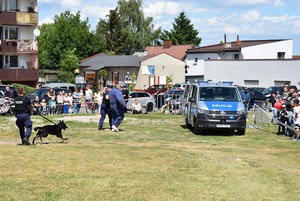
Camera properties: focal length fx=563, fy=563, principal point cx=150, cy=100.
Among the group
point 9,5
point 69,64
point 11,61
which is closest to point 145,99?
point 11,61

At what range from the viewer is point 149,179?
35.5 ft

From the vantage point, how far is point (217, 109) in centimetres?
2034

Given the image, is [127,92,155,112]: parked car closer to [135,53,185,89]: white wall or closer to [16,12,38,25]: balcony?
[16,12,38,25]: balcony

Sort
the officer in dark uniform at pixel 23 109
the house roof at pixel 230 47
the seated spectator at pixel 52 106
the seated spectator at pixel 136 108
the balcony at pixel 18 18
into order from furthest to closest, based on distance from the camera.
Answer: the house roof at pixel 230 47 → the balcony at pixel 18 18 → the seated spectator at pixel 136 108 → the seated spectator at pixel 52 106 → the officer in dark uniform at pixel 23 109

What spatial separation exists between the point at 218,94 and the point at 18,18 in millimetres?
41452

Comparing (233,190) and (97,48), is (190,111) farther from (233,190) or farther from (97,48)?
(97,48)

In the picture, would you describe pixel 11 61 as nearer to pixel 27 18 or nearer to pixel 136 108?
pixel 27 18

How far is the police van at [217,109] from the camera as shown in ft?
66.6

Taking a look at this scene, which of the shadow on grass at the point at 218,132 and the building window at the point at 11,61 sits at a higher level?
the building window at the point at 11,61

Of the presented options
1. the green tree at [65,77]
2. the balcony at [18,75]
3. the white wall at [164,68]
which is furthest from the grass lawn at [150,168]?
the green tree at [65,77]

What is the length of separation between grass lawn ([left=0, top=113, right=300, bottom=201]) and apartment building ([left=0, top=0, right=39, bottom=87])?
38715mm

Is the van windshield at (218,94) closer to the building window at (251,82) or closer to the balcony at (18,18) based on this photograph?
the building window at (251,82)

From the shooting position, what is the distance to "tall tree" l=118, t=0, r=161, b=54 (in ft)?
328

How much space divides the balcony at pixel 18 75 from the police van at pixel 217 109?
38.1 m
